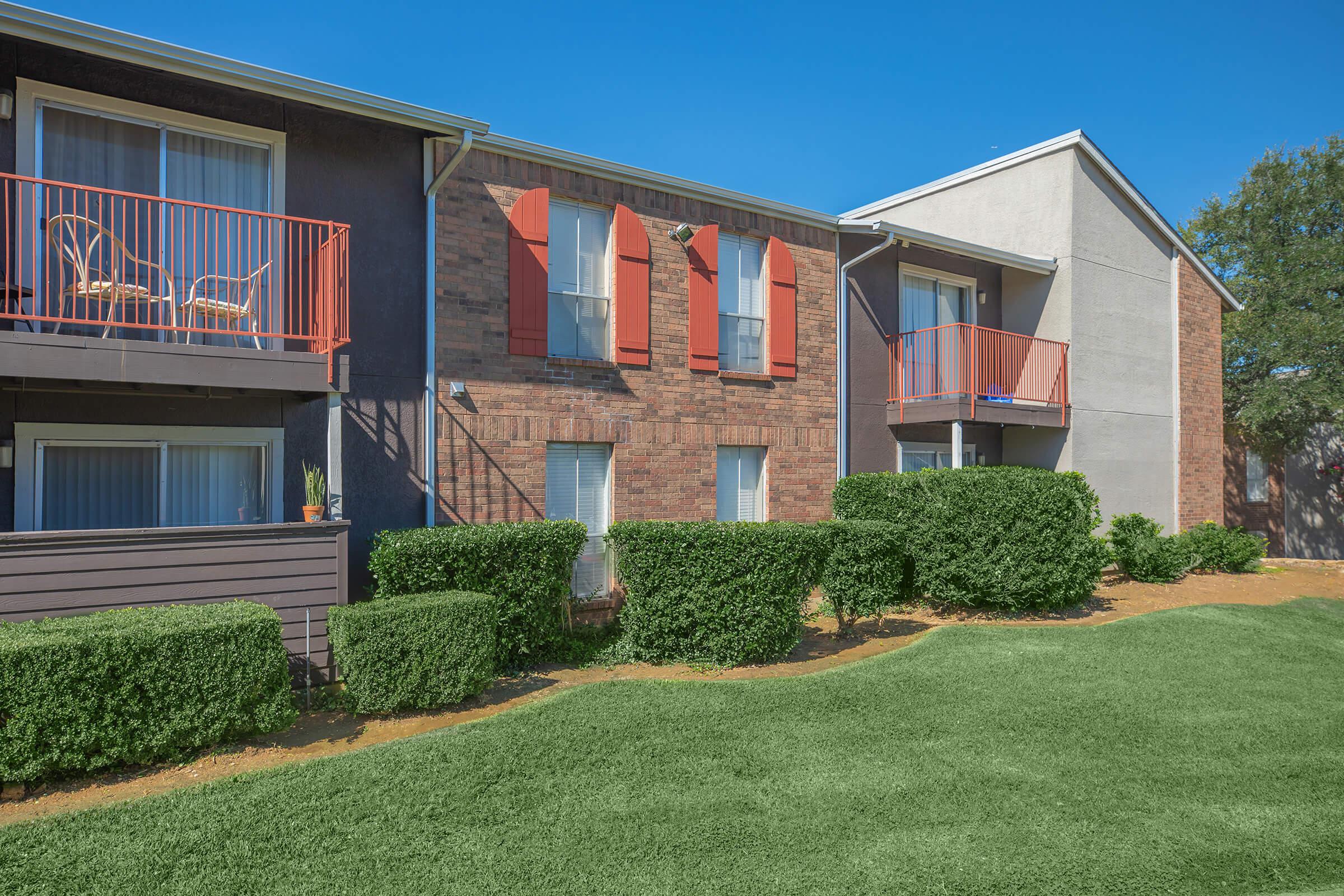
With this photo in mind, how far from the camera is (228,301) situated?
6543 mm

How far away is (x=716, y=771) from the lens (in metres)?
5.02

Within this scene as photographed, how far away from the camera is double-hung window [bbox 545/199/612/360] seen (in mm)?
9180

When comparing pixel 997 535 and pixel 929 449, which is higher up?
pixel 929 449

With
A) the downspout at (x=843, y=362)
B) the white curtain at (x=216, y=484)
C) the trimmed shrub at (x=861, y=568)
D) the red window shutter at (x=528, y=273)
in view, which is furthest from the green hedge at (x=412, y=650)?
the downspout at (x=843, y=362)

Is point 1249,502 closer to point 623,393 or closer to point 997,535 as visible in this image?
point 997,535

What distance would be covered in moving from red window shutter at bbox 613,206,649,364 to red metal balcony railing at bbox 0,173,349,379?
319cm

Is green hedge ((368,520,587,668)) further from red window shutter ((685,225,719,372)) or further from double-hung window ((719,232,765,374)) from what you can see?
double-hung window ((719,232,765,374))

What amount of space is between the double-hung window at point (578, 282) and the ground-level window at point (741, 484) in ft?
7.74

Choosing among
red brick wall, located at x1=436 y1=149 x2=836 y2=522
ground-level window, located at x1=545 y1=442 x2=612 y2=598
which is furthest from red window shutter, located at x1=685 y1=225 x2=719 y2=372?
ground-level window, located at x1=545 y1=442 x2=612 y2=598

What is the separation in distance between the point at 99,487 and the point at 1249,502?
78.1 ft

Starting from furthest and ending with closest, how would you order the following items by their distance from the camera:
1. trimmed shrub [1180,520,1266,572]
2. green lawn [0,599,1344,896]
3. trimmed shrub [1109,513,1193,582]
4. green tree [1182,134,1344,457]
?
green tree [1182,134,1344,457] → trimmed shrub [1180,520,1266,572] → trimmed shrub [1109,513,1193,582] → green lawn [0,599,1344,896]

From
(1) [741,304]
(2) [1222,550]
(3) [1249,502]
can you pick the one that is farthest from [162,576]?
(3) [1249,502]

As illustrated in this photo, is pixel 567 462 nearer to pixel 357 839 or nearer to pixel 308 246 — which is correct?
pixel 308 246

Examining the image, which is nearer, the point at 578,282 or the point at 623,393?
the point at 578,282
